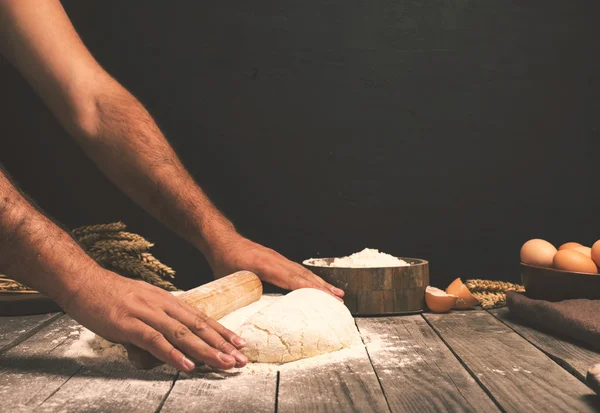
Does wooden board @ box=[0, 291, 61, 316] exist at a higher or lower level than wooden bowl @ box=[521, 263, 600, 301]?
lower

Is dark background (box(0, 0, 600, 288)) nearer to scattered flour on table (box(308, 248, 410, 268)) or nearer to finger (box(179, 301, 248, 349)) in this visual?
scattered flour on table (box(308, 248, 410, 268))

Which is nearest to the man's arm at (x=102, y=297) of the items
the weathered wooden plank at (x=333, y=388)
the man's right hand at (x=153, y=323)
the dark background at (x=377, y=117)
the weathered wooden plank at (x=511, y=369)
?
the man's right hand at (x=153, y=323)

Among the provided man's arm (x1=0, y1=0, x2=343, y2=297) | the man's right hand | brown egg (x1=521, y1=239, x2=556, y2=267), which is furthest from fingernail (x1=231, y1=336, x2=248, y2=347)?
brown egg (x1=521, y1=239, x2=556, y2=267)

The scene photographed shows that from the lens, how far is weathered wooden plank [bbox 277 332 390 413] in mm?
1145

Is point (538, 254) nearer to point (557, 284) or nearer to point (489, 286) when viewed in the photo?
point (557, 284)

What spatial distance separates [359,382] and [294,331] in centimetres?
23

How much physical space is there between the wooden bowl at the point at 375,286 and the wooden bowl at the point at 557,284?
32cm

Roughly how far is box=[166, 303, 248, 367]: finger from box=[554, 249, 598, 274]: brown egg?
0.98 m

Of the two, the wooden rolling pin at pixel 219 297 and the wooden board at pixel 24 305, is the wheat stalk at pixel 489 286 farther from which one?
the wooden board at pixel 24 305

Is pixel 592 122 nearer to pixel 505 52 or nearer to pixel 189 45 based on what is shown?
pixel 505 52

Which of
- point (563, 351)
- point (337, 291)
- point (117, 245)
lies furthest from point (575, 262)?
point (117, 245)

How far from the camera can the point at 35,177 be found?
2613 millimetres

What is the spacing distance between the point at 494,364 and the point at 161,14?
72.4 inches

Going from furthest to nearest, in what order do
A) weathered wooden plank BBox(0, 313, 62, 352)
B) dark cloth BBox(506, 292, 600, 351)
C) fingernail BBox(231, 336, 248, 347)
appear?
weathered wooden plank BBox(0, 313, 62, 352) < dark cloth BBox(506, 292, 600, 351) < fingernail BBox(231, 336, 248, 347)
